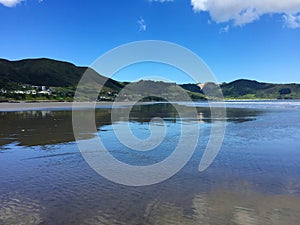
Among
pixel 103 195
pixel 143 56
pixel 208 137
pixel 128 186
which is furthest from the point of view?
pixel 208 137

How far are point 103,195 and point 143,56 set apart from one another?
9.74 meters

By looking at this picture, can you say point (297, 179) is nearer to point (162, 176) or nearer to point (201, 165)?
point (201, 165)

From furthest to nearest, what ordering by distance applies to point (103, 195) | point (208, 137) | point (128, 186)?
point (208, 137) < point (128, 186) < point (103, 195)

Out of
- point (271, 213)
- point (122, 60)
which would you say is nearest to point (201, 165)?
point (271, 213)

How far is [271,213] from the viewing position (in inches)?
304

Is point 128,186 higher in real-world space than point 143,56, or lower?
lower

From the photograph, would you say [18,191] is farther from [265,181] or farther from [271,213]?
[265,181]

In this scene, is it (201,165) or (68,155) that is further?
(68,155)

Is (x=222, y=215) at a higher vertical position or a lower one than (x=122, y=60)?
lower

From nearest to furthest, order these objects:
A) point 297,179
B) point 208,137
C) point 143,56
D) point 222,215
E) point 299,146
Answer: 1. point 222,215
2. point 297,179
3. point 143,56
4. point 299,146
5. point 208,137

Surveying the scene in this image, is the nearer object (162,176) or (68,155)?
(162,176)

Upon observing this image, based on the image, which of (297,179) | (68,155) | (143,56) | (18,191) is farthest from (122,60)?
(297,179)

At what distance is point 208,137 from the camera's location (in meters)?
22.4

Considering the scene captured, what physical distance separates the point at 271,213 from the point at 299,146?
38.9 ft
